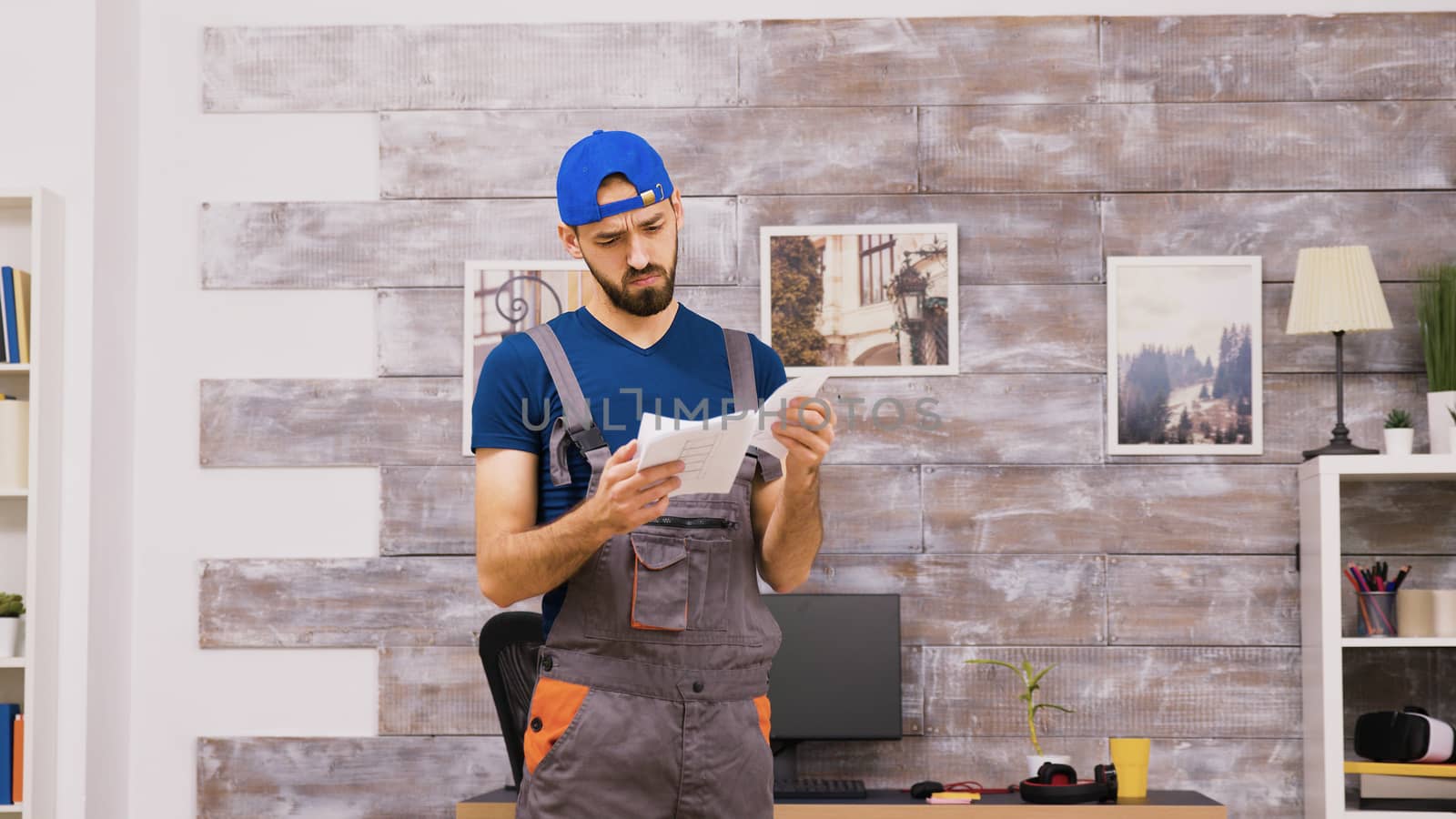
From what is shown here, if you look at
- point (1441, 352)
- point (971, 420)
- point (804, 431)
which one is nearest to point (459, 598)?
point (971, 420)

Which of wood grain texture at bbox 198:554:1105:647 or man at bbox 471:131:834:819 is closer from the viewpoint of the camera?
man at bbox 471:131:834:819

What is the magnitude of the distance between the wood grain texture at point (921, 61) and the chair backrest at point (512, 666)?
4.88ft

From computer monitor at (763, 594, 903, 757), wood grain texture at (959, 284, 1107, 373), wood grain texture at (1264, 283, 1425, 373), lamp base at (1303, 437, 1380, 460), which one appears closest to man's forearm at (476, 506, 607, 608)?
computer monitor at (763, 594, 903, 757)

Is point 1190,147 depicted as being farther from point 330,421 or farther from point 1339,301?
point 330,421

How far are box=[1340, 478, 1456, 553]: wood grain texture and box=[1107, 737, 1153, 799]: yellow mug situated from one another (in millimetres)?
756

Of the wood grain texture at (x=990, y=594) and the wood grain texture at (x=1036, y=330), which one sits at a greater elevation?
the wood grain texture at (x=1036, y=330)

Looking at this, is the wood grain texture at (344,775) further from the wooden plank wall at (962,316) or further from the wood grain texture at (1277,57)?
the wood grain texture at (1277,57)

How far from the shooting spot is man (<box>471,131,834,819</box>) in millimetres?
1476

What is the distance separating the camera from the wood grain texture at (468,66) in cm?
338

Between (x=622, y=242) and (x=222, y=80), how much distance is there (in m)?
2.24

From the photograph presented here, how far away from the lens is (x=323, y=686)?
3.30m

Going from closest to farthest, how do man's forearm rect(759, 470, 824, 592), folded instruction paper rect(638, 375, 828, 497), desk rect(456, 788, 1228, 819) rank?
folded instruction paper rect(638, 375, 828, 497)
man's forearm rect(759, 470, 824, 592)
desk rect(456, 788, 1228, 819)

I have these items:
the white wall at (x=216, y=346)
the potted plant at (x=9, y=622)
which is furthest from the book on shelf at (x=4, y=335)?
the potted plant at (x=9, y=622)

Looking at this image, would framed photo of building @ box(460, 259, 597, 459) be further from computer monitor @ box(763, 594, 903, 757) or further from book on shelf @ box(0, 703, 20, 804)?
book on shelf @ box(0, 703, 20, 804)
